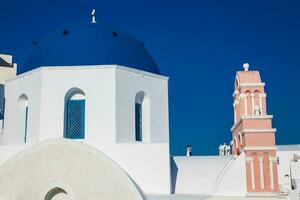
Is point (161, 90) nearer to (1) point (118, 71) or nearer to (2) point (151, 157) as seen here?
(1) point (118, 71)

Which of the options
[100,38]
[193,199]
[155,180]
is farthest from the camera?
[100,38]

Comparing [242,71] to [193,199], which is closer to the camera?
[193,199]

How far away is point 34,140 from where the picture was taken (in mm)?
13016

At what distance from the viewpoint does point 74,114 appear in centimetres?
1324

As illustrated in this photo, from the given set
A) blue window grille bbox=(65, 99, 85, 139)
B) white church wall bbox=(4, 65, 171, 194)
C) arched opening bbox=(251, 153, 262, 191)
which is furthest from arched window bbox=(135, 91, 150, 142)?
arched opening bbox=(251, 153, 262, 191)

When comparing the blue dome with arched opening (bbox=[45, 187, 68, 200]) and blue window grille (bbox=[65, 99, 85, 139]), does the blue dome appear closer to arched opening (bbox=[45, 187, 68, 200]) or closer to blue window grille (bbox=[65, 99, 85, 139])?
blue window grille (bbox=[65, 99, 85, 139])

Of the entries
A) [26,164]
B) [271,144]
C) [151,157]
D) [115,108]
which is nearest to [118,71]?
[115,108]

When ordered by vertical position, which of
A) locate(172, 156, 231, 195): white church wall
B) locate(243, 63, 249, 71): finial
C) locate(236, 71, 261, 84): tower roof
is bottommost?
locate(172, 156, 231, 195): white church wall

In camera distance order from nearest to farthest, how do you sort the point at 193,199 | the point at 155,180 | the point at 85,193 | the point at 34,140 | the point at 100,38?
the point at 85,193
the point at 193,199
the point at 155,180
the point at 34,140
the point at 100,38

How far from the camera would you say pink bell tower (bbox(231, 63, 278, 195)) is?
12.8 m

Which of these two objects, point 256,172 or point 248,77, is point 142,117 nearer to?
point 248,77

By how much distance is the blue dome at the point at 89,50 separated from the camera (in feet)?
44.9

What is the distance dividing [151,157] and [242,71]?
4684 mm

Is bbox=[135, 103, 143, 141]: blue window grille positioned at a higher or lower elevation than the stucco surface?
higher
